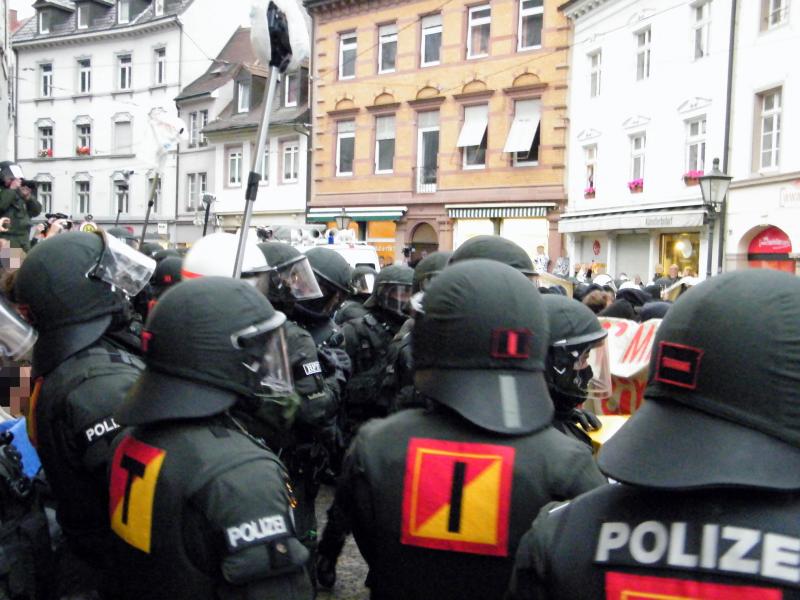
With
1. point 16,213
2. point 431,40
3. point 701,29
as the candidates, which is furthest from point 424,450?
point 431,40

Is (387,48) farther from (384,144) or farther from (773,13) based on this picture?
(773,13)

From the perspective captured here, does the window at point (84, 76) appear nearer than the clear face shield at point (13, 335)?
No

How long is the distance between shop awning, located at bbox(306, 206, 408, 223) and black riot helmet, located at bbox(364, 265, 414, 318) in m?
20.0

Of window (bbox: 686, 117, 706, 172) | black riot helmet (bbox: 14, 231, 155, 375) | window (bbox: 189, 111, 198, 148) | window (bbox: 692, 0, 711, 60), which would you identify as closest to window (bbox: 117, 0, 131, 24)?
window (bbox: 189, 111, 198, 148)

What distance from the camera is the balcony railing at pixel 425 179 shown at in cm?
2509

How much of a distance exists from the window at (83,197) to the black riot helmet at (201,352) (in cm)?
3908

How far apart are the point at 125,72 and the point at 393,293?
117 ft

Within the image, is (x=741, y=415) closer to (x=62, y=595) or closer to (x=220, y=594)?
(x=220, y=594)

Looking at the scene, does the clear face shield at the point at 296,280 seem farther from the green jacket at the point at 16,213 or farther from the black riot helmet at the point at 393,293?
the green jacket at the point at 16,213

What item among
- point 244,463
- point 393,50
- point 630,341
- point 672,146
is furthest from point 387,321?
point 393,50

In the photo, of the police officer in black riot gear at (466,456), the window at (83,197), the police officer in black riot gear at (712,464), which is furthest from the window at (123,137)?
the police officer in black riot gear at (712,464)

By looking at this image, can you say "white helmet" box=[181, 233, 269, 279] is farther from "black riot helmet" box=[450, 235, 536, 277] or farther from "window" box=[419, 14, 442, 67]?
"window" box=[419, 14, 442, 67]

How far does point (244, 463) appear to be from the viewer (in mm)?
1875

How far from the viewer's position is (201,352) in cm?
204
